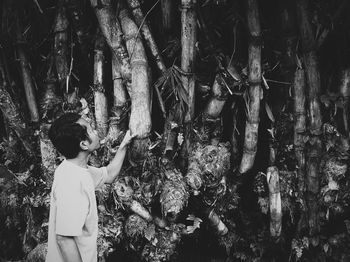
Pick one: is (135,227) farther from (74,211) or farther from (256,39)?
(256,39)

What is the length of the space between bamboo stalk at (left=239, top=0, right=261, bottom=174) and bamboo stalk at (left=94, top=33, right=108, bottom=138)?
3.93 feet

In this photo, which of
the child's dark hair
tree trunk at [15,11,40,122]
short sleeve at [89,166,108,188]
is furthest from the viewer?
tree trunk at [15,11,40,122]

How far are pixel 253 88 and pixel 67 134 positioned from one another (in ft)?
5.11

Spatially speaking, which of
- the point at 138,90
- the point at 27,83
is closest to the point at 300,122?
the point at 138,90

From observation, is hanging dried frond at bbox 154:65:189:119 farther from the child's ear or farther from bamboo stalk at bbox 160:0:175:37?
the child's ear

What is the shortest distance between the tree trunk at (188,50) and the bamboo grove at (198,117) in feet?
0.04

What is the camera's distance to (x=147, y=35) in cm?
320

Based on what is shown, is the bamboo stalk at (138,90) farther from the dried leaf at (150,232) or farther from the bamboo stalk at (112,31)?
the dried leaf at (150,232)

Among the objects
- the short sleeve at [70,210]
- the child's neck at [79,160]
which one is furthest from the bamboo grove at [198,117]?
the short sleeve at [70,210]

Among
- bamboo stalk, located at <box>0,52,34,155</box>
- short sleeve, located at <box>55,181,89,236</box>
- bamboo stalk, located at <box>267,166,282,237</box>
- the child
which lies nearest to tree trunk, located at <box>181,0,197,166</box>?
bamboo stalk, located at <box>267,166,282,237</box>

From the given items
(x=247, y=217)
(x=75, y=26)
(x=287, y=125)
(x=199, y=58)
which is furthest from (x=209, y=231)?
(x=75, y=26)

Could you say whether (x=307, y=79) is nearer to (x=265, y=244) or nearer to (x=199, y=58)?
(x=199, y=58)

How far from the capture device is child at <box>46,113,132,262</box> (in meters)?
2.11

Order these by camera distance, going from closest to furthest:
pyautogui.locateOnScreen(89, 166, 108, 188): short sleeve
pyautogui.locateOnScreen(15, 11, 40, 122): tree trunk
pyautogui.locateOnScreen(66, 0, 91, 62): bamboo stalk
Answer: pyautogui.locateOnScreen(89, 166, 108, 188): short sleeve → pyautogui.locateOnScreen(66, 0, 91, 62): bamboo stalk → pyautogui.locateOnScreen(15, 11, 40, 122): tree trunk
